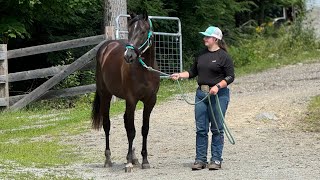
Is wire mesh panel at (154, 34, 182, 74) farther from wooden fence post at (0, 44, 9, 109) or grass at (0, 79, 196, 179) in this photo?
wooden fence post at (0, 44, 9, 109)

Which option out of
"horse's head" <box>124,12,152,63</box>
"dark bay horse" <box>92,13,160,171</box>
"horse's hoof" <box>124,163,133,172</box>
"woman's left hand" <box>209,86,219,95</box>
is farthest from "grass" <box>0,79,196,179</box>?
"woman's left hand" <box>209,86,219,95</box>

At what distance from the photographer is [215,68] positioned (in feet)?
32.0

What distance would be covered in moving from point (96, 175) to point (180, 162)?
1341mm

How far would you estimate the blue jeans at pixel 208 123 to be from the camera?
988 cm

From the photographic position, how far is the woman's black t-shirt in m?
9.75

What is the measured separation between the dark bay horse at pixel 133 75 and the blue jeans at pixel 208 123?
725 millimetres

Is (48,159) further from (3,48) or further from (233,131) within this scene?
(3,48)

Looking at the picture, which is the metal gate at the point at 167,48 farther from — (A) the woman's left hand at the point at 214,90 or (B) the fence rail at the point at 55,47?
(A) the woman's left hand at the point at 214,90

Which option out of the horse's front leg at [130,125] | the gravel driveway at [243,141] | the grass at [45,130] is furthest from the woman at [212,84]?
the grass at [45,130]

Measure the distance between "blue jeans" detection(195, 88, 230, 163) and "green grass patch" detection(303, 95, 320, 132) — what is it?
353 centimetres

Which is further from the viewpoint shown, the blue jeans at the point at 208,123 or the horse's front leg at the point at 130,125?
the horse's front leg at the point at 130,125

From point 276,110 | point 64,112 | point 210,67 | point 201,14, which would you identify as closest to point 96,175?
point 210,67

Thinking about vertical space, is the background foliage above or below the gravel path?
above

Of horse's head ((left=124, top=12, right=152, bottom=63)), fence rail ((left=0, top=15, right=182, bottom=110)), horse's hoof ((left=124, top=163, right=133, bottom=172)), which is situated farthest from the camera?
fence rail ((left=0, top=15, right=182, bottom=110))
